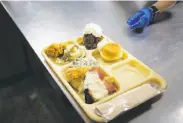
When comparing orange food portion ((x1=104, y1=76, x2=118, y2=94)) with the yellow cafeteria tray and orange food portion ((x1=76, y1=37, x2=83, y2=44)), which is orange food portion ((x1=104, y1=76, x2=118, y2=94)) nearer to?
the yellow cafeteria tray

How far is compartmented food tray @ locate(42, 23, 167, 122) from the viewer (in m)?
0.60

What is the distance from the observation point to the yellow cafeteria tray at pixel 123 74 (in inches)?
24.1

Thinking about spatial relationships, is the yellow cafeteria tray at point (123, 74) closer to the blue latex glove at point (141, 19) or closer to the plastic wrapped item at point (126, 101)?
the plastic wrapped item at point (126, 101)

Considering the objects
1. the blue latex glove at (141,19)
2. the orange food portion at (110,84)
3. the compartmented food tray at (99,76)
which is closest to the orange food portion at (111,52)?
the compartmented food tray at (99,76)

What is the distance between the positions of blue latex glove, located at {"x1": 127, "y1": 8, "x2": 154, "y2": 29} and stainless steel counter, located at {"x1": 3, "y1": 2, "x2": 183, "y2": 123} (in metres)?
0.03

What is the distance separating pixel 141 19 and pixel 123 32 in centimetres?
9

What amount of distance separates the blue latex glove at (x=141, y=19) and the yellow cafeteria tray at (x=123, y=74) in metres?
0.22

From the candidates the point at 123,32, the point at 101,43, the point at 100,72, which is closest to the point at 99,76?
the point at 100,72

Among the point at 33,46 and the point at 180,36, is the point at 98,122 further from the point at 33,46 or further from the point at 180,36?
the point at 180,36

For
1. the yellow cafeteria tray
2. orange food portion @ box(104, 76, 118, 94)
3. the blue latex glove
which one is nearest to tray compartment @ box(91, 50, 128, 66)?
the yellow cafeteria tray

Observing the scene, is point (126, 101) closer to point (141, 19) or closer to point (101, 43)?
point (101, 43)

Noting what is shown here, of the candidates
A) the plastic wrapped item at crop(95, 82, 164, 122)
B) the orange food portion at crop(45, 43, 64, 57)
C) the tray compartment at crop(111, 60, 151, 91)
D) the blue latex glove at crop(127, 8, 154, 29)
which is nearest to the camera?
the plastic wrapped item at crop(95, 82, 164, 122)

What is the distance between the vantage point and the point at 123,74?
72 cm

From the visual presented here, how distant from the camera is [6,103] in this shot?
147cm
